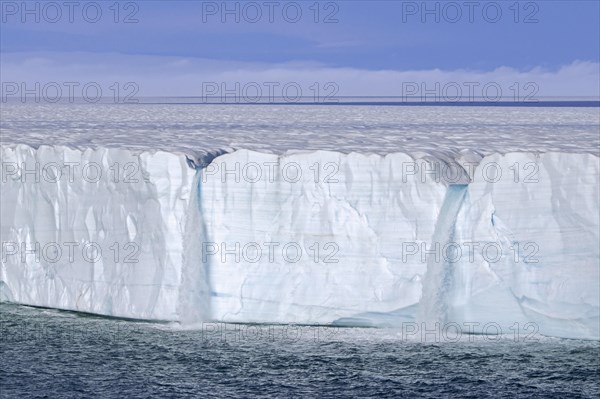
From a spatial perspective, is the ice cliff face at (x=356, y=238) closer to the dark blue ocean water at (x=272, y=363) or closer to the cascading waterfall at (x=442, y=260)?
the cascading waterfall at (x=442, y=260)

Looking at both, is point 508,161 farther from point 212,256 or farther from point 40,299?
point 40,299

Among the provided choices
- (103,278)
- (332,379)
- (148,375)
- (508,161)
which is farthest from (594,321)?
(103,278)

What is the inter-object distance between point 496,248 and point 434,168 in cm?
82

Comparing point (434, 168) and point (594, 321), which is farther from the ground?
point (434, 168)

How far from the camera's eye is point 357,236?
7293mm

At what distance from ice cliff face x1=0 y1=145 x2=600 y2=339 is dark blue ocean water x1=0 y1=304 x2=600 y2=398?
231mm

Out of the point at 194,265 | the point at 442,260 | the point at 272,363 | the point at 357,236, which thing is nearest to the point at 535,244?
the point at 442,260

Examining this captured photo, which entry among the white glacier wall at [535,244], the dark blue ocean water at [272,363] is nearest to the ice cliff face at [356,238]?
the white glacier wall at [535,244]

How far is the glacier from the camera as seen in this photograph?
714cm

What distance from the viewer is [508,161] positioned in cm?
707

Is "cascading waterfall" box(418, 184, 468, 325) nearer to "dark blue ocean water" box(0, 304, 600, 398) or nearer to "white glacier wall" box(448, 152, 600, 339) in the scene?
"white glacier wall" box(448, 152, 600, 339)

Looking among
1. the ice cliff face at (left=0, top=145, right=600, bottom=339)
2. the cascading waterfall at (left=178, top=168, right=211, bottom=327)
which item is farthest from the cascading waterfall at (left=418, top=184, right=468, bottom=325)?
the cascading waterfall at (left=178, top=168, right=211, bottom=327)

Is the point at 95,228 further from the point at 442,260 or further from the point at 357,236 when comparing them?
the point at 442,260

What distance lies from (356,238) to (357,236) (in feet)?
0.06
